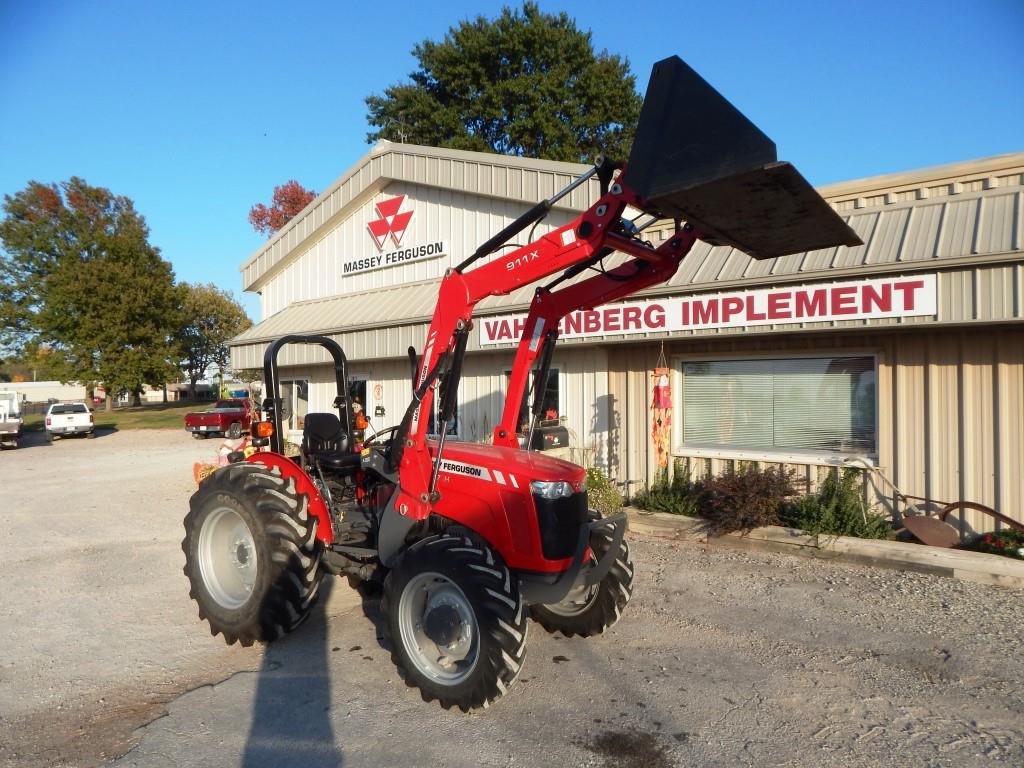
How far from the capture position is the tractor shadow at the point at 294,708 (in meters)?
3.43

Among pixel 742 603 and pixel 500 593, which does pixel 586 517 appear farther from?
pixel 742 603

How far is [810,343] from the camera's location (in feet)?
26.3

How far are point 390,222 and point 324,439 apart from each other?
28.1 feet

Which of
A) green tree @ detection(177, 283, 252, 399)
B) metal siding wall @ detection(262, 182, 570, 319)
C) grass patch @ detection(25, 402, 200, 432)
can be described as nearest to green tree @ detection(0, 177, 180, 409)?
grass patch @ detection(25, 402, 200, 432)

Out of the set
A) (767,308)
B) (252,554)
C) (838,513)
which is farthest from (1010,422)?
(252,554)

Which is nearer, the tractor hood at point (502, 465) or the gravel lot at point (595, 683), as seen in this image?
the gravel lot at point (595, 683)

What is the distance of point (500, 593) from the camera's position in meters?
3.62

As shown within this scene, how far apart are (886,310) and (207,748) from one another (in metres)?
6.77

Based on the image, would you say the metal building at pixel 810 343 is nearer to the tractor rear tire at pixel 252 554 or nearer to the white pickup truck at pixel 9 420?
the tractor rear tire at pixel 252 554

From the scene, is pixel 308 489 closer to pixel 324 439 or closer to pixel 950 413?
pixel 324 439

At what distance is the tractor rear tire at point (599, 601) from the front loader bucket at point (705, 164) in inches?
89.9

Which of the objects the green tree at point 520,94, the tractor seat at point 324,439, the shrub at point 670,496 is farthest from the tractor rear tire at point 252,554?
the green tree at point 520,94

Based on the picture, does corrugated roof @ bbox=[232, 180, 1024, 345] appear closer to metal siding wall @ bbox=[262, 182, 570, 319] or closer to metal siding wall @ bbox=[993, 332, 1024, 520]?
metal siding wall @ bbox=[993, 332, 1024, 520]

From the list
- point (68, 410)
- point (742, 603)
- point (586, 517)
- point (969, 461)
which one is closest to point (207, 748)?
point (586, 517)
